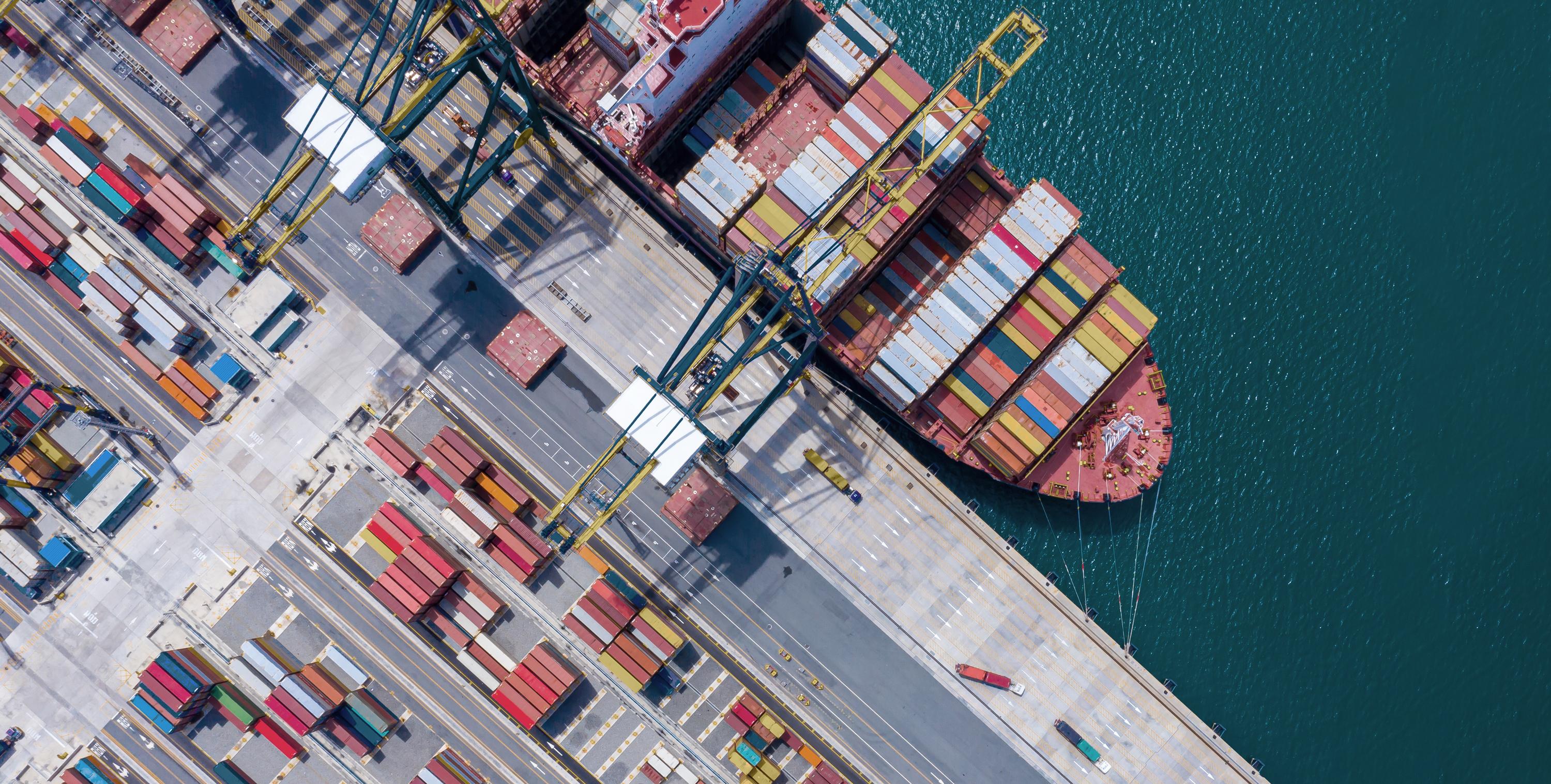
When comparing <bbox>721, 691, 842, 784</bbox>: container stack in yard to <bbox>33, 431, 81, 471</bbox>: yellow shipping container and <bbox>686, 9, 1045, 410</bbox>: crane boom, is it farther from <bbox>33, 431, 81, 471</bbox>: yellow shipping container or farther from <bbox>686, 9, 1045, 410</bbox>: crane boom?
<bbox>33, 431, 81, 471</bbox>: yellow shipping container

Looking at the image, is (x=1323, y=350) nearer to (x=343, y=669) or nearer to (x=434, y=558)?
(x=434, y=558)

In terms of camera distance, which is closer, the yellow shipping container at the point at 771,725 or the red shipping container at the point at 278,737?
the red shipping container at the point at 278,737

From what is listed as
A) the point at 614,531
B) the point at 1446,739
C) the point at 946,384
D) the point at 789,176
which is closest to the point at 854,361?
the point at 946,384

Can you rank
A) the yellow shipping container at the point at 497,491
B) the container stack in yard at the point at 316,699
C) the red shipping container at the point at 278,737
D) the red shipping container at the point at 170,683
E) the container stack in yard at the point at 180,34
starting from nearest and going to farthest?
1. the red shipping container at the point at 170,683
2. the container stack in yard at the point at 316,699
3. the red shipping container at the point at 278,737
4. the yellow shipping container at the point at 497,491
5. the container stack in yard at the point at 180,34

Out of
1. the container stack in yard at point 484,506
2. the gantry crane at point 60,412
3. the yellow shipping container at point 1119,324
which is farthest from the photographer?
the container stack in yard at point 484,506

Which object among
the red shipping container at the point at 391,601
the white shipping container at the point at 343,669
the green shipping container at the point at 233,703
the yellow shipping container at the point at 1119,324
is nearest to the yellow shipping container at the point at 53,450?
the green shipping container at the point at 233,703

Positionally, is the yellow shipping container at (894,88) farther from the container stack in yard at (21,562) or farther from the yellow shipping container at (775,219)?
the container stack in yard at (21,562)
